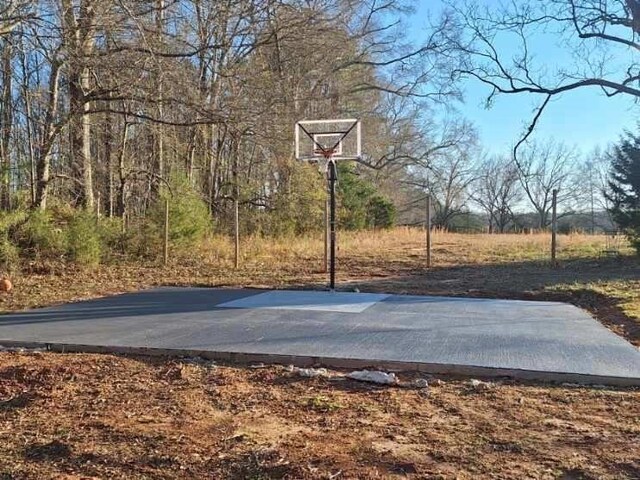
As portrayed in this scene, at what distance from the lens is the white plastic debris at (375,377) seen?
12.6ft

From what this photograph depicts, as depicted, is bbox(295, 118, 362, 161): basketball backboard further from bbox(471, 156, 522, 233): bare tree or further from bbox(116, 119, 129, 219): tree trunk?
bbox(471, 156, 522, 233): bare tree

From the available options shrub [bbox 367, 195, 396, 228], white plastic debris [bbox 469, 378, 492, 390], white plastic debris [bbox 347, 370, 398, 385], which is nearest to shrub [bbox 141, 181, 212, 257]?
white plastic debris [bbox 347, 370, 398, 385]

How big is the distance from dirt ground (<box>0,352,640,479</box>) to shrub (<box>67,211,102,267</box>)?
23.9 feet

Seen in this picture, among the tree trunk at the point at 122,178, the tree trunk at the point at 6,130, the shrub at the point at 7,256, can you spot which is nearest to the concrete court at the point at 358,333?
the shrub at the point at 7,256

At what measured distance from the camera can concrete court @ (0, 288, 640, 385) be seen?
4262 mm

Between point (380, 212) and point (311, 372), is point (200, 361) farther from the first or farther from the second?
point (380, 212)

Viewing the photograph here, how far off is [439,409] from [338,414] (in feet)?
2.00

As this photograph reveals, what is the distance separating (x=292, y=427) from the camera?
3.02 metres

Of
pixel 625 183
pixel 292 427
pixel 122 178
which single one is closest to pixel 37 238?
pixel 122 178

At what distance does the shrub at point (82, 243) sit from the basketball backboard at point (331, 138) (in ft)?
14.9

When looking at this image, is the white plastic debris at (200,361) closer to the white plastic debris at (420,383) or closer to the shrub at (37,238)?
the white plastic debris at (420,383)

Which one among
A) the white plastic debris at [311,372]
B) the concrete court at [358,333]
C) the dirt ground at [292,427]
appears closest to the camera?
the dirt ground at [292,427]

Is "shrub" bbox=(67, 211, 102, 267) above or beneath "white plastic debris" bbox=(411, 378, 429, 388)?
above

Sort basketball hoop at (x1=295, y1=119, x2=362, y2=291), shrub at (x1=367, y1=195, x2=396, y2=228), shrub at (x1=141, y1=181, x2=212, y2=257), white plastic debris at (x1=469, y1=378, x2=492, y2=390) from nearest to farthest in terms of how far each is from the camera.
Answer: white plastic debris at (x1=469, y1=378, x2=492, y2=390) < basketball hoop at (x1=295, y1=119, x2=362, y2=291) < shrub at (x1=141, y1=181, x2=212, y2=257) < shrub at (x1=367, y1=195, x2=396, y2=228)
